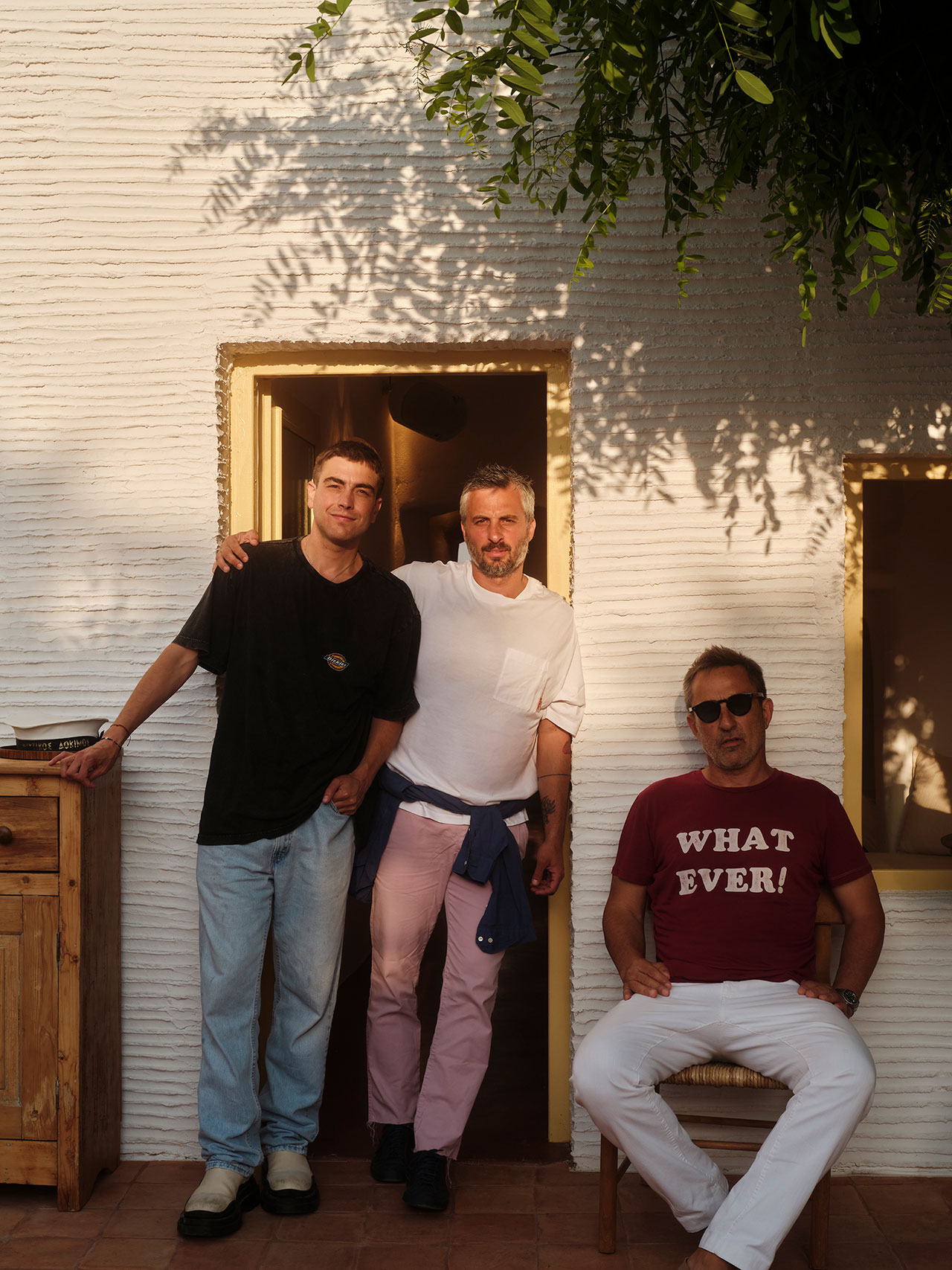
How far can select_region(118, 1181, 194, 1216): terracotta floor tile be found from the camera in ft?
9.32

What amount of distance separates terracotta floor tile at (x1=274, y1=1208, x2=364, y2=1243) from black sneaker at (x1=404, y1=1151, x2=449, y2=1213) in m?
0.14

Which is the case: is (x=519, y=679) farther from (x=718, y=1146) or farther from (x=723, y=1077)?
(x=718, y=1146)

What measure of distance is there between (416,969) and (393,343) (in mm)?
1792

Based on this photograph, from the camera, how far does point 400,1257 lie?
2.60m

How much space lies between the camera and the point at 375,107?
3.10 metres

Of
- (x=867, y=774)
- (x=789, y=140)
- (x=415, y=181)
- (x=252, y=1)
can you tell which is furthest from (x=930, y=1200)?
(x=252, y=1)

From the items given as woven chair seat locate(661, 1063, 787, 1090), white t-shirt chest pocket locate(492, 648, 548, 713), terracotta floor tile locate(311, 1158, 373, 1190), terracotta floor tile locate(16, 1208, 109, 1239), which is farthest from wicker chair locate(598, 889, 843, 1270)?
terracotta floor tile locate(16, 1208, 109, 1239)

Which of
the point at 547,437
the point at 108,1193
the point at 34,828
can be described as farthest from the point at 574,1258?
the point at 547,437

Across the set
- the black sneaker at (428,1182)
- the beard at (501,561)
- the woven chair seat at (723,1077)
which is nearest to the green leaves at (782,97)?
the beard at (501,561)

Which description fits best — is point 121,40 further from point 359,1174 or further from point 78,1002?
point 359,1174

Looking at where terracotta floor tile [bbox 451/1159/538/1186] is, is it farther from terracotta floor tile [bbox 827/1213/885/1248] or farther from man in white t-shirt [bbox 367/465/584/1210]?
terracotta floor tile [bbox 827/1213/885/1248]

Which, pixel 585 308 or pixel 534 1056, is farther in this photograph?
pixel 534 1056

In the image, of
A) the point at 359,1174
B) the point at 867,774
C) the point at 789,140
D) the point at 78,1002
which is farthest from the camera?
the point at 867,774

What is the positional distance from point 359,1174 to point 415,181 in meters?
2.83
